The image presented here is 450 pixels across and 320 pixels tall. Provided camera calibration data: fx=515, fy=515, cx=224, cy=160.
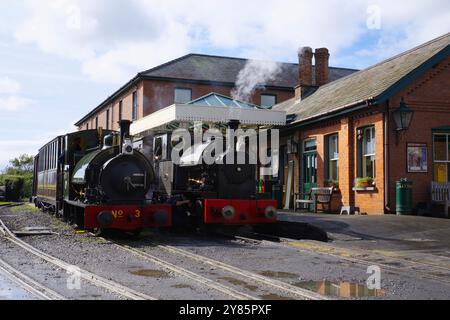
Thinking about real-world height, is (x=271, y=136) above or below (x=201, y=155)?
above

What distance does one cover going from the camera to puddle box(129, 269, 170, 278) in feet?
23.4

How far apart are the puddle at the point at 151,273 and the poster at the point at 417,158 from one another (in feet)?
34.2

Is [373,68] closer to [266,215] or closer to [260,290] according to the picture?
[266,215]

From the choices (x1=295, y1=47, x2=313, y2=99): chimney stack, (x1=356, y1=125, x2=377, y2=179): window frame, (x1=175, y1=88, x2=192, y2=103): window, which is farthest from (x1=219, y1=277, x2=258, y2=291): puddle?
(x1=175, y1=88, x2=192, y2=103): window

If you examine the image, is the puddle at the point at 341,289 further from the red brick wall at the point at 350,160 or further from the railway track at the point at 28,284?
the red brick wall at the point at 350,160

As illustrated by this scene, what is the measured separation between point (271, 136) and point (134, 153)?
11291 millimetres

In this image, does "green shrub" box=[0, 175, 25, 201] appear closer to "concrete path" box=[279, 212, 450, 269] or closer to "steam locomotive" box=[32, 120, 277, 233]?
"steam locomotive" box=[32, 120, 277, 233]

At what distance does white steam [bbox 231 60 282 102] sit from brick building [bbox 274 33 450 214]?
16.1 metres

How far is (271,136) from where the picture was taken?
22.5 meters

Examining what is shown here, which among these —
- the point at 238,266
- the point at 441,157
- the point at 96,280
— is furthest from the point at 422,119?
the point at 96,280

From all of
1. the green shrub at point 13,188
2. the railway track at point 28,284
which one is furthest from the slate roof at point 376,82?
the green shrub at point 13,188

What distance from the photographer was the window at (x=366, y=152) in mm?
16344

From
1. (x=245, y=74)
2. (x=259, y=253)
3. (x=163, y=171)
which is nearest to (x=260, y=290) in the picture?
(x=259, y=253)
